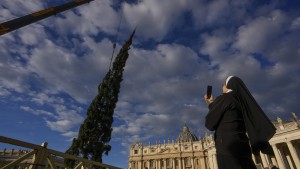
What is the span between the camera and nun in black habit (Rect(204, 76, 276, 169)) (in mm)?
2588

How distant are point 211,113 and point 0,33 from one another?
7985 mm

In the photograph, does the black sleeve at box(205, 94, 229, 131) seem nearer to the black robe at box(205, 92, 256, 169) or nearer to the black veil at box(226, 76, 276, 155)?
the black robe at box(205, 92, 256, 169)

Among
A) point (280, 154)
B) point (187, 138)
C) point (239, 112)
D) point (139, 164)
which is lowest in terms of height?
point (239, 112)

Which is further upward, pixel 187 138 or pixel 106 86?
pixel 187 138

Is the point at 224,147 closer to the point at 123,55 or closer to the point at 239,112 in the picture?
the point at 239,112

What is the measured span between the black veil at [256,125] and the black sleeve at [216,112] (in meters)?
0.26

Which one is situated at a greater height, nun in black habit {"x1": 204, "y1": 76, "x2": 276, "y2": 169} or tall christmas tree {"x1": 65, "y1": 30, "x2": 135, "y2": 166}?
tall christmas tree {"x1": 65, "y1": 30, "x2": 135, "y2": 166}

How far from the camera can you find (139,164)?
63750mm

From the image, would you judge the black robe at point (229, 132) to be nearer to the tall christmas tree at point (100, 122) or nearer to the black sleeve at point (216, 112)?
the black sleeve at point (216, 112)

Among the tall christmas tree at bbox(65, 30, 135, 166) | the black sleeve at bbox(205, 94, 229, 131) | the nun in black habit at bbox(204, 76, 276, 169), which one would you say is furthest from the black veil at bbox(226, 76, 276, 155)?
the tall christmas tree at bbox(65, 30, 135, 166)

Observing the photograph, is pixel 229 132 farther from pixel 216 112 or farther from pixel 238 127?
pixel 216 112

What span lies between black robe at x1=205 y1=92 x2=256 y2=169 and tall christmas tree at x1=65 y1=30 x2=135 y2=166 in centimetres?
1903

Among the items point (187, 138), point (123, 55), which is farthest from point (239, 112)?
point (187, 138)

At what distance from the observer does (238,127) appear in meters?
2.83
